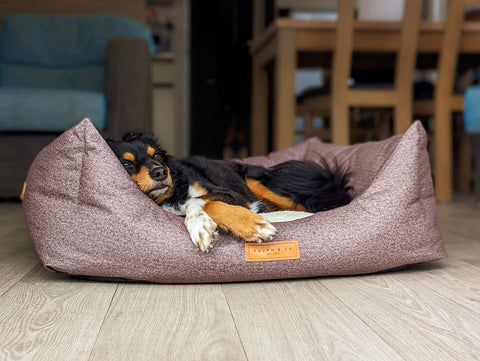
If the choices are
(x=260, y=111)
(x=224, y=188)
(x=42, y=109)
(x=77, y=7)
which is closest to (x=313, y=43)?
(x=260, y=111)

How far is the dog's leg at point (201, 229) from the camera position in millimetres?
1404

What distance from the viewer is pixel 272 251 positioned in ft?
4.76

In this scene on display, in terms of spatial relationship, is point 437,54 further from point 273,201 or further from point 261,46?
point 273,201

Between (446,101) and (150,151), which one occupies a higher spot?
(446,101)

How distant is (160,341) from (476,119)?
8.37 ft

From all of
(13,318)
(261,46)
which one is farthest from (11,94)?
(13,318)

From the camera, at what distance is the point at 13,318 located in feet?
3.87

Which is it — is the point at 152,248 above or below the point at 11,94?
below

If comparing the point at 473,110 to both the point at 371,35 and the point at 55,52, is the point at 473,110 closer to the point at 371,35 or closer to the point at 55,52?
the point at 371,35

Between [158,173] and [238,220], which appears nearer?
[238,220]

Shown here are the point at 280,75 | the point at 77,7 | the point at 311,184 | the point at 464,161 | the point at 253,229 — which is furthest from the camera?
the point at 77,7

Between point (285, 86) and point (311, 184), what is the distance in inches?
57.2

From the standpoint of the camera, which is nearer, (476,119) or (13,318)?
(13,318)

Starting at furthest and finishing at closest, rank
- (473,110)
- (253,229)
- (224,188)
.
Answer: (473,110) → (224,188) → (253,229)
